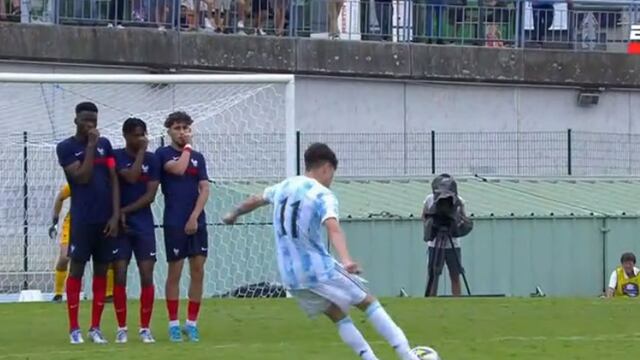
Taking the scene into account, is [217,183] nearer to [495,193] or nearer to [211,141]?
[211,141]

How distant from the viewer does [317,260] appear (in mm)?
11656

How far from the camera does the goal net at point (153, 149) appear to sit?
69.2 ft

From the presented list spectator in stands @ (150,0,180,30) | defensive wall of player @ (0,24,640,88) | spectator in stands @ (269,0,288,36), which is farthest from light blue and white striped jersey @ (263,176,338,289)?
spectator in stands @ (269,0,288,36)

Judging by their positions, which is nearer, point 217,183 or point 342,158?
point 217,183

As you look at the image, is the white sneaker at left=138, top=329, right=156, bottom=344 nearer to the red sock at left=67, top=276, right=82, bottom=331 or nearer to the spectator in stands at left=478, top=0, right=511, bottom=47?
the red sock at left=67, top=276, right=82, bottom=331

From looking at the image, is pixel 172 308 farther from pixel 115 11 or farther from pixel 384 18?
pixel 384 18

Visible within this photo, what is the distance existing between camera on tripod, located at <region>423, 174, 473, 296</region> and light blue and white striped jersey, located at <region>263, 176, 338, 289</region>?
30.0 ft

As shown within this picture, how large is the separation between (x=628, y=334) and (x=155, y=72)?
13023 millimetres

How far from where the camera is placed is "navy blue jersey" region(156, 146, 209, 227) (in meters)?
14.2

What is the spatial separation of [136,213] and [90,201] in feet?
1.38

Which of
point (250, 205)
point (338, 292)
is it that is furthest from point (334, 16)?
point (338, 292)

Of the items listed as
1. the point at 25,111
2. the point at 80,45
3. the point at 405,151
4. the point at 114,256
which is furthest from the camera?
the point at 405,151

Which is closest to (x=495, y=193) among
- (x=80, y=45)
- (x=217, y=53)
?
(x=217, y=53)

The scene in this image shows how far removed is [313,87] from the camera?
90.1 ft
